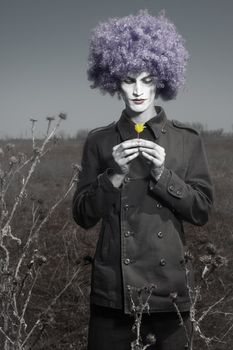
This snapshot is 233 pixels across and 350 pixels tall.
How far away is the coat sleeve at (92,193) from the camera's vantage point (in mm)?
2590

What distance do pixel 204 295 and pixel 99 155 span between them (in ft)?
10.9

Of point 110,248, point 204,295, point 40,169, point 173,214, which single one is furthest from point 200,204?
point 40,169

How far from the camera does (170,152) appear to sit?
9.00 feet

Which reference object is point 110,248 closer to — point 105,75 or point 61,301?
point 105,75

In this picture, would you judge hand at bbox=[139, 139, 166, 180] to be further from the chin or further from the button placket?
the button placket

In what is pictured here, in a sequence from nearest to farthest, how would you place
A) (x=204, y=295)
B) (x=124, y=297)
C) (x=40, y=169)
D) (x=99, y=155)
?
(x=124, y=297)
(x=99, y=155)
(x=204, y=295)
(x=40, y=169)

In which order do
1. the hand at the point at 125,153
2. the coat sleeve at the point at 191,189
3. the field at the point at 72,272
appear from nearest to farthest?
the hand at the point at 125,153 → the coat sleeve at the point at 191,189 → the field at the point at 72,272

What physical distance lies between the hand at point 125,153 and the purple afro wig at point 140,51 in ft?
1.48

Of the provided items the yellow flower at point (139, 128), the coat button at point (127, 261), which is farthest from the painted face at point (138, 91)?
the coat button at point (127, 261)

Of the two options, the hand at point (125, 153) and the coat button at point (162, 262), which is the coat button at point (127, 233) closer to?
the coat button at point (162, 262)

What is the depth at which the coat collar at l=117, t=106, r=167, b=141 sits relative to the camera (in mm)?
2749

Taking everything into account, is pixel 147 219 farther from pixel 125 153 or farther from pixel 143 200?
pixel 125 153

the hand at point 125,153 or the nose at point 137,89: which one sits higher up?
the nose at point 137,89

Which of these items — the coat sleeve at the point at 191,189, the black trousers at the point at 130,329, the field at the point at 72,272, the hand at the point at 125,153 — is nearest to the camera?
the hand at the point at 125,153
